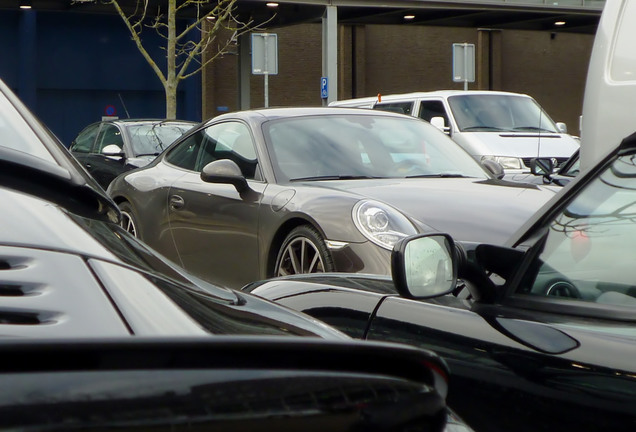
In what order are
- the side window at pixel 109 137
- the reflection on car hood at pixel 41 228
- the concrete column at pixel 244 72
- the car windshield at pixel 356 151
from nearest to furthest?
the reflection on car hood at pixel 41 228 < the car windshield at pixel 356 151 < the side window at pixel 109 137 < the concrete column at pixel 244 72

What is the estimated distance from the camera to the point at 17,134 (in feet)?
7.39

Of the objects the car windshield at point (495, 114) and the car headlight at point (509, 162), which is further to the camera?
the car windshield at point (495, 114)

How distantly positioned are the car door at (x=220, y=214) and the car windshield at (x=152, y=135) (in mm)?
6175

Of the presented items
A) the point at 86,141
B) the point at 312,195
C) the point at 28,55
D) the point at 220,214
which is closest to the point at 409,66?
the point at 28,55

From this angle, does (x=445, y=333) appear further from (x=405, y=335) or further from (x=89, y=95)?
(x=89, y=95)

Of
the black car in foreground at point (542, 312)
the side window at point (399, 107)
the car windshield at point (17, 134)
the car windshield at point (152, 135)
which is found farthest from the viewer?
the side window at point (399, 107)

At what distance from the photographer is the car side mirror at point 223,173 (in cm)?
674

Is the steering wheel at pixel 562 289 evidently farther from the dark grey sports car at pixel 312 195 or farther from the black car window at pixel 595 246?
the dark grey sports car at pixel 312 195

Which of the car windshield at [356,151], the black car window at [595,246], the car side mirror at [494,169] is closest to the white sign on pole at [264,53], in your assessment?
the car side mirror at [494,169]

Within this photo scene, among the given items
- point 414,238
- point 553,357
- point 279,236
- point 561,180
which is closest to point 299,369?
point 553,357

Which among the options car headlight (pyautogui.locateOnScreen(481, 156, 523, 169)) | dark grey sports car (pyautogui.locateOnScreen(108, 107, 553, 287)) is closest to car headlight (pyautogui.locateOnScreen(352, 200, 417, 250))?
dark grey sports car (pyautogui.locateOnScreen(108, 107, 553, 287))

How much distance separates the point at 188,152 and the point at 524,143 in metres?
8.01

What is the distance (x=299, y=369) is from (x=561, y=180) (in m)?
6.84

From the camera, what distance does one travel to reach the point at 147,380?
1.11 meters
